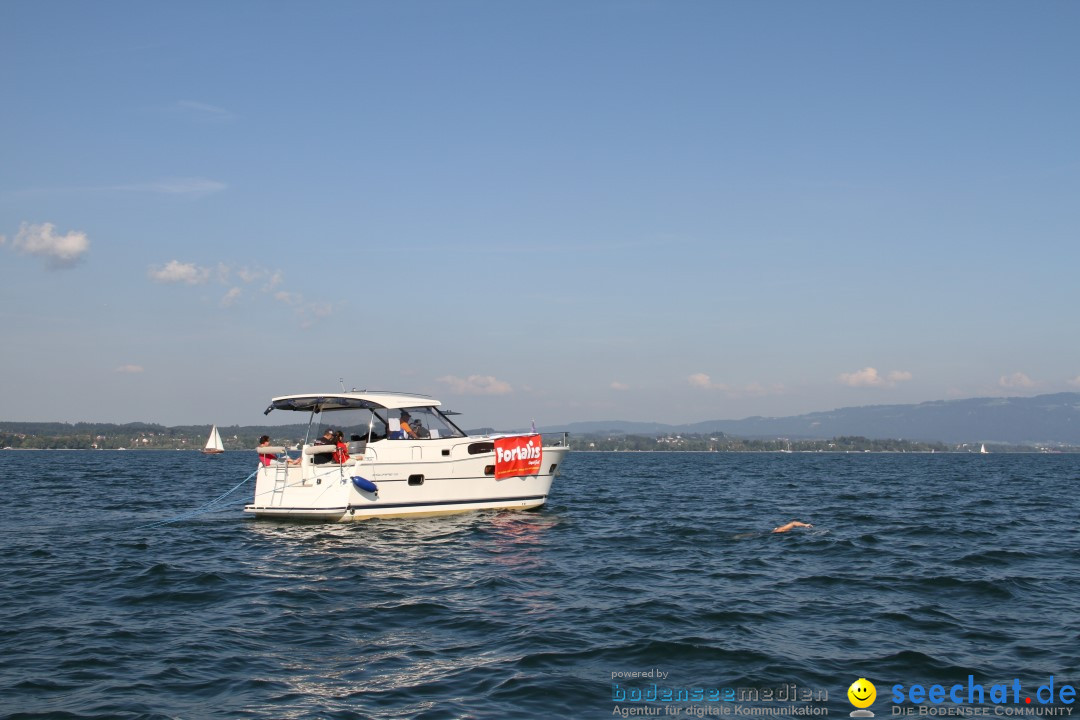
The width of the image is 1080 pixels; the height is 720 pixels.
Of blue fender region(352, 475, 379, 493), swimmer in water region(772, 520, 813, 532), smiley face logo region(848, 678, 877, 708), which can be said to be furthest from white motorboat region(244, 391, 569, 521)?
smiley face logo region(848, 678, 877, 708)

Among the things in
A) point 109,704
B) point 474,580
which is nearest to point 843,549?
point 474,580

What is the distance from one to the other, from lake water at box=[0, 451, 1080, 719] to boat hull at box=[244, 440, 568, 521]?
0.80 m

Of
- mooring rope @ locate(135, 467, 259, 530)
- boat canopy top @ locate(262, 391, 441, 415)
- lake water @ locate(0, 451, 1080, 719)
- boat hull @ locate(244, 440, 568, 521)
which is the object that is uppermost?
boat canopy top @ locate(262, 391, 441, 415)

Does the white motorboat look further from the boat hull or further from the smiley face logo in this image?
the smiley face logo

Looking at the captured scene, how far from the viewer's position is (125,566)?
58.2 ft

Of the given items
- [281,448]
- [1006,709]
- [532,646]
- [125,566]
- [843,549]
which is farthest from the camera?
[281,448]

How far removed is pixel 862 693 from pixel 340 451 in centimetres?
1777

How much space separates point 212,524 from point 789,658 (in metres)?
19.6

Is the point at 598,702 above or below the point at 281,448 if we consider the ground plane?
below

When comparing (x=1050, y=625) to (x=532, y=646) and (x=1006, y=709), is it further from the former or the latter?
(x=532, y=646)

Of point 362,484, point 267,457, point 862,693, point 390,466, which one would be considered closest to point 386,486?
point 390,466

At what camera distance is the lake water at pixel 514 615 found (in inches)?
372

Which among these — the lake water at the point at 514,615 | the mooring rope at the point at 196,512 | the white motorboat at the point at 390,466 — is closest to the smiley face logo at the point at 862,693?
the lake water at the point at 514,615

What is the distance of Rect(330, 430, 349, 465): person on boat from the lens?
24406mm
